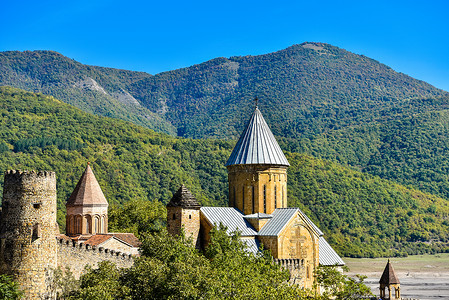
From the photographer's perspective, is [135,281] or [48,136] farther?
[48,136]

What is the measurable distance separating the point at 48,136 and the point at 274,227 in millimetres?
50930

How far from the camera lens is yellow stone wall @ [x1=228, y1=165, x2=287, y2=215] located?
3072cm

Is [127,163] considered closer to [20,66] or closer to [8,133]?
[8,133]

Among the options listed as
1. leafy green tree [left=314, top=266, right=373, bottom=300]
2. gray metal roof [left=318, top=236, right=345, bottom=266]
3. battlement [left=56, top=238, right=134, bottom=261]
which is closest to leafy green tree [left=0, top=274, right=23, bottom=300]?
battlement [left=56, top=238, right=134, bottom=261]

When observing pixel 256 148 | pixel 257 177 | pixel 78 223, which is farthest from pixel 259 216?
pixel 78 223

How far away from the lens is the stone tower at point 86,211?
33.7 m

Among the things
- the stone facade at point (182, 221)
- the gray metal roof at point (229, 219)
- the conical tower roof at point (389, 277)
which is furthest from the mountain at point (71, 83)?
the stone facade at point (182, 221)

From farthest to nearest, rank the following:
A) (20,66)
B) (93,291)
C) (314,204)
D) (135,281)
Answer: (20,66) < (314,204) < (135,281) < (93,291)

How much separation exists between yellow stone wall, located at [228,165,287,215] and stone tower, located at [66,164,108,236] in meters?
8.09

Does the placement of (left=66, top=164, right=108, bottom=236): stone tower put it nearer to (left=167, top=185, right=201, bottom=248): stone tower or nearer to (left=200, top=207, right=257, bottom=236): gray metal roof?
(left=200, top=207, right=257, bottom=236): gray metal roof

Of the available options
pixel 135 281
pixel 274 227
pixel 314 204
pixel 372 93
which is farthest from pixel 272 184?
pixel 372 93

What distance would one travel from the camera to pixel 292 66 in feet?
556

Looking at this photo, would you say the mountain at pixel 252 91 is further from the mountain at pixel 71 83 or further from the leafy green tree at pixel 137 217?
the leafy green tree at pixel 137 217

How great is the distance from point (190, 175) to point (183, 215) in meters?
44.8
